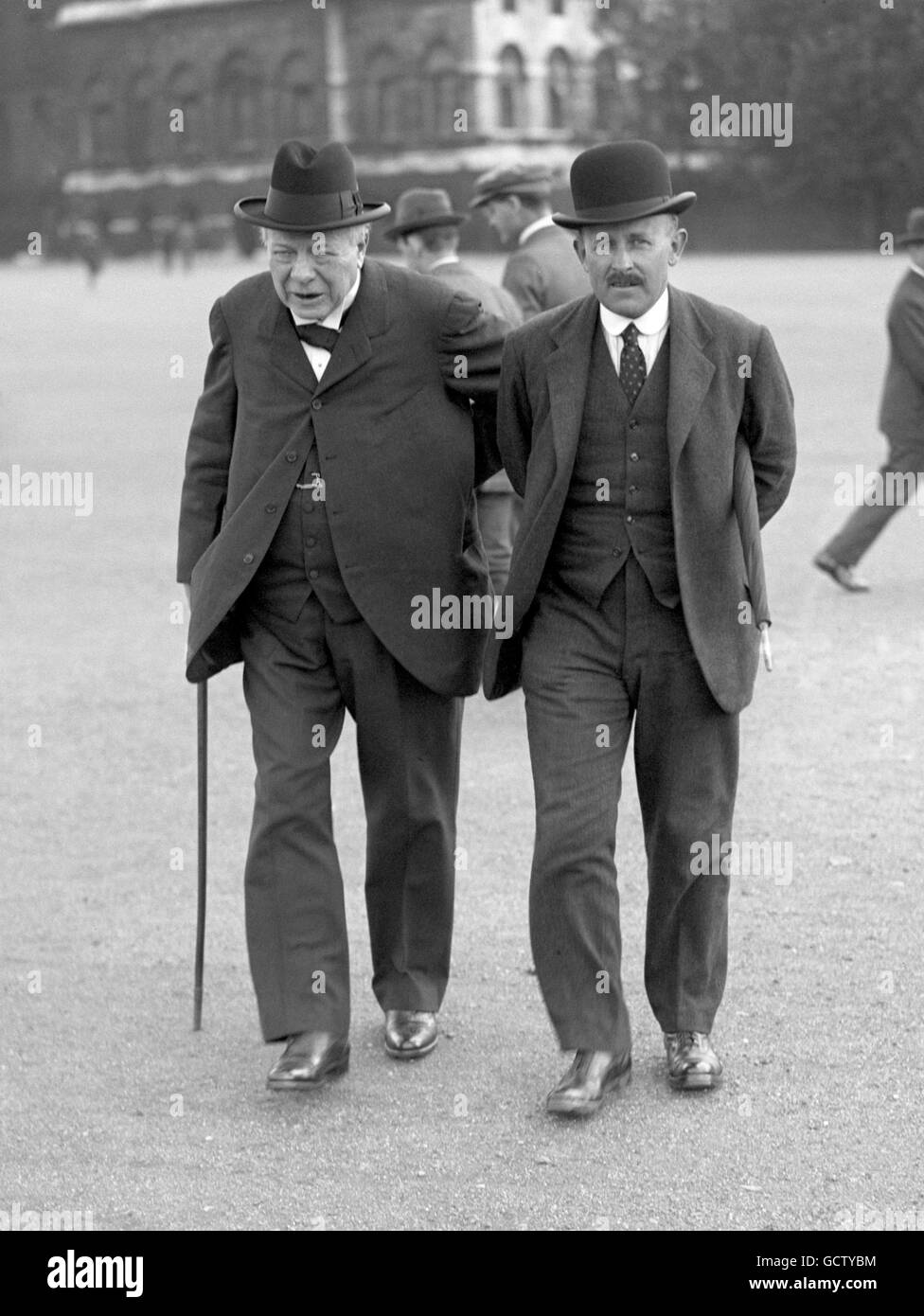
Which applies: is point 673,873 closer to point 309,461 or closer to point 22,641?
point 309,461

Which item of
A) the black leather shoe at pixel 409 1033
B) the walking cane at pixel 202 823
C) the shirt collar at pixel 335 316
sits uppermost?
the shirt collar at pixel 335 316

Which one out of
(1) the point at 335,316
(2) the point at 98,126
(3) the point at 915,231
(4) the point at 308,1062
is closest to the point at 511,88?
(2) the point at 98,126

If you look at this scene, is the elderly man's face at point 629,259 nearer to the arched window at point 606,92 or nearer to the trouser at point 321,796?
the trouser at point 321,796

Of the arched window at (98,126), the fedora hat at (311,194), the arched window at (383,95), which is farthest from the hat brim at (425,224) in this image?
the arched window at (98,126)

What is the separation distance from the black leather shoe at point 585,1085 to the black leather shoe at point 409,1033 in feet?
1.50

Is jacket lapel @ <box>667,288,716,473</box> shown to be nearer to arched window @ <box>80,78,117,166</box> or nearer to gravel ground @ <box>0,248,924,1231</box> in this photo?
gravel ground @ <box>0,248,924,1231</box>

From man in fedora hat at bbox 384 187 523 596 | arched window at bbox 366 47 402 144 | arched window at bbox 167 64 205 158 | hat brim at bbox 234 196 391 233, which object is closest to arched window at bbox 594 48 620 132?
arched window at bbox 366 47 402 144

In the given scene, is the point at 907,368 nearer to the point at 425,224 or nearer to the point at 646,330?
the point at 425,224

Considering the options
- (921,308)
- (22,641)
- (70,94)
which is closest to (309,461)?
(22,641)

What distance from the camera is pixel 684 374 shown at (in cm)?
452

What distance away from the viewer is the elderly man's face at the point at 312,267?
471 cm

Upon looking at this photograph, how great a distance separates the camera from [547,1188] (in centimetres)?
423

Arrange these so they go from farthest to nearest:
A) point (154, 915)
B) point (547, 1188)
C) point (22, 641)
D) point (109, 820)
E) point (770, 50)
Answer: point (770, 50)
point (22, 641)
point (109, 820)
point (154, 915)
point (547, 1188)

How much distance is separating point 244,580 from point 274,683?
0.79ft
